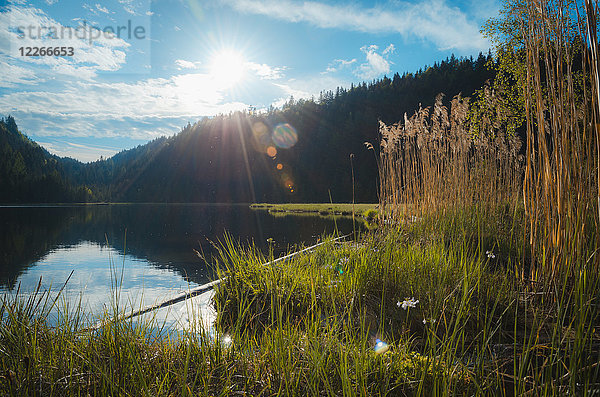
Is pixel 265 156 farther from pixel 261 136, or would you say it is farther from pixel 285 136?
pixel 261 136

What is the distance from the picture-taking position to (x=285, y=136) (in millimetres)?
76375

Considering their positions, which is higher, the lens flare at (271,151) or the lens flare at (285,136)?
Answer: the lens flare at (285,136)

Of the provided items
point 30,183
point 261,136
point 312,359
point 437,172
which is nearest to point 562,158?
point 312,359

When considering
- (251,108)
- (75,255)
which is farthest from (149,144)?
(75,255)

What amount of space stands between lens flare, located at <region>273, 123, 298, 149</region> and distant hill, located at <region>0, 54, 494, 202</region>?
285mm

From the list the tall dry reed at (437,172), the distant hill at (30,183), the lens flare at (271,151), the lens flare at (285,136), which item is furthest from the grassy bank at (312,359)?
the lens flare at (271,151)

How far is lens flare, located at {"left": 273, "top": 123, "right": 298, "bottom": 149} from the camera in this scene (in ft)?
239

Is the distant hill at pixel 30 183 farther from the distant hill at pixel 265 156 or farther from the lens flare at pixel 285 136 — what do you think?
the lens flare at pixel 285 136

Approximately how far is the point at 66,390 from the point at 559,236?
2.27 m

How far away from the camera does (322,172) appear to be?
64.2m

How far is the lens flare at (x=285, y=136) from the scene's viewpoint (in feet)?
239

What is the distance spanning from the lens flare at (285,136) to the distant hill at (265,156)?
285 millimetres

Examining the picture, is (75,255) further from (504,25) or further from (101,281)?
(504,25)

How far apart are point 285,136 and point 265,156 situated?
6.46 m
